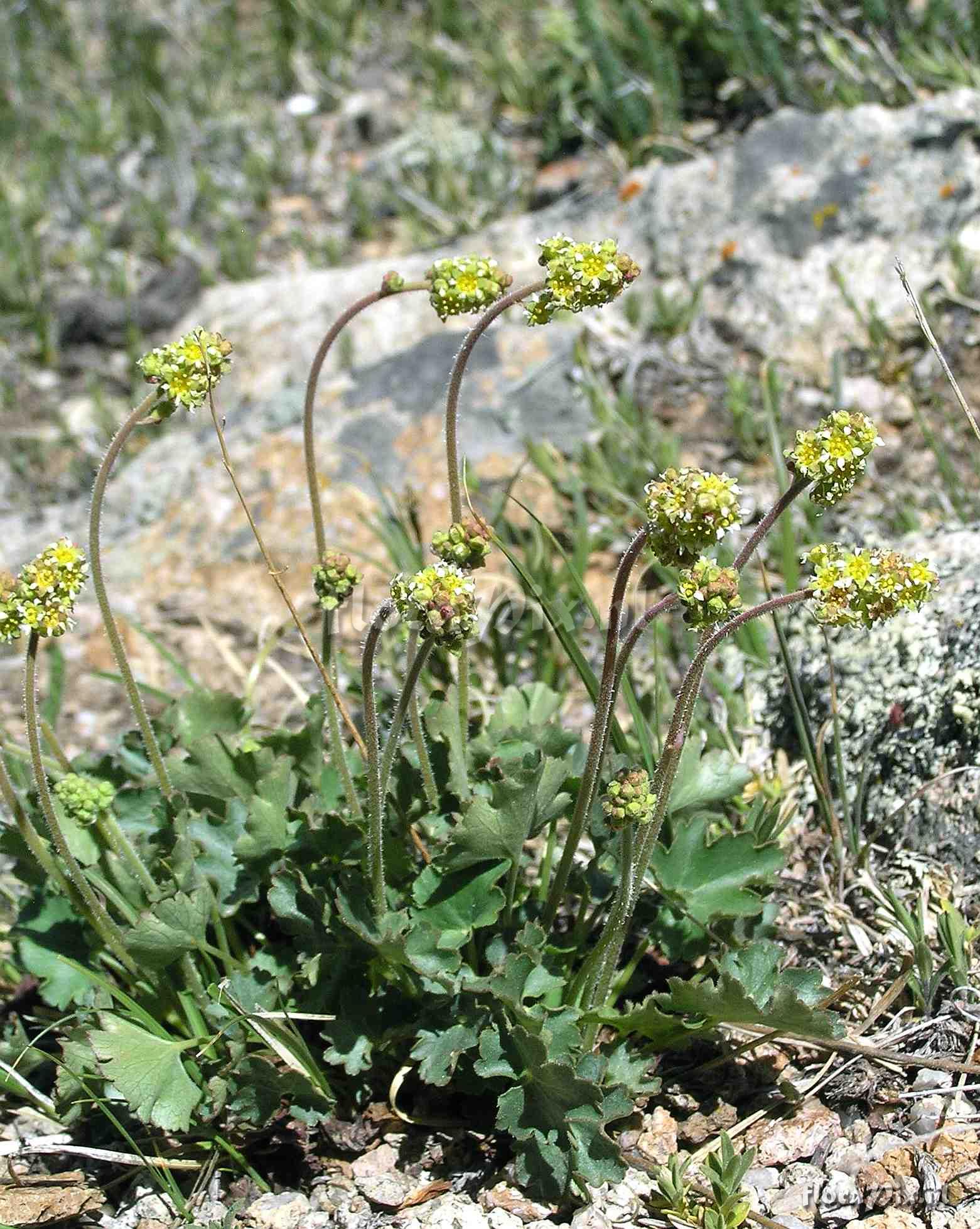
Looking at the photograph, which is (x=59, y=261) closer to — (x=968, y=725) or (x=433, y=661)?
(x=433, y=661)

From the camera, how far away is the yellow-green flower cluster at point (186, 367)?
2553 mm

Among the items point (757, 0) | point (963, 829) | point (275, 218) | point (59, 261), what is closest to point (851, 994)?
point (963, 829)

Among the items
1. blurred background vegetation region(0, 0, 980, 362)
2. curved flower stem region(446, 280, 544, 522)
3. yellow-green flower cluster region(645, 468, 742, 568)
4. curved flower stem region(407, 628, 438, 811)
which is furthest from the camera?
blurred background vegetation region(0, 0, 980, 362)

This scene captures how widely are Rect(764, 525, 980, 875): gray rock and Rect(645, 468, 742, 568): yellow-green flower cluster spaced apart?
133 centimetres

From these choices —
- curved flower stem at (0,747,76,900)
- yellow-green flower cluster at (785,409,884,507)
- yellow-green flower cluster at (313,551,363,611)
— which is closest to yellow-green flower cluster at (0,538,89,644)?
curved flower stem at (0,747,76,900)

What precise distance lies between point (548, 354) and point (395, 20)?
442 centimetres

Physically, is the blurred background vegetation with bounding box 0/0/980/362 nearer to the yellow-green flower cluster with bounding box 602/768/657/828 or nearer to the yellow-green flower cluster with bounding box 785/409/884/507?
the yellow-green flower cluster with bounding box 785/409/884/507

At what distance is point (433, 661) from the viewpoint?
418cm

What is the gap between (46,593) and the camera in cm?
252

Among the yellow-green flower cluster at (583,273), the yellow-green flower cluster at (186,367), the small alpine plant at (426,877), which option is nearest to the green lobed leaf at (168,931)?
the small alpine plant at (426,877)

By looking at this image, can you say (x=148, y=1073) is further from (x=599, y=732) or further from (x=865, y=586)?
(x=865, y=586)

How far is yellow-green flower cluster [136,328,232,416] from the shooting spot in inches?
101

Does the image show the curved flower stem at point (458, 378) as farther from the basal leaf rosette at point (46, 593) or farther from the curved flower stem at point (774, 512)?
the basal leaf rosette at point (46, 593)

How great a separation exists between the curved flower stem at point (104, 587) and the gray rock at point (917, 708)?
180cm
